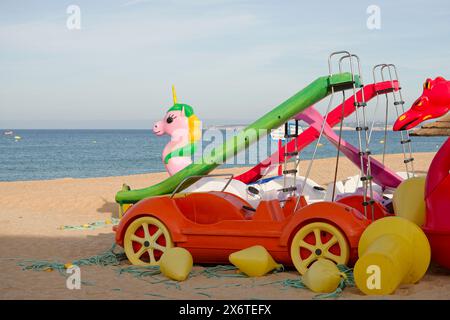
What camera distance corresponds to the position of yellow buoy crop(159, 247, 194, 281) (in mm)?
5395

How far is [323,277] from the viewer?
486cm

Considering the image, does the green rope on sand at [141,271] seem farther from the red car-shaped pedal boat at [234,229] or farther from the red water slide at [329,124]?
the red water slide at [329,124]

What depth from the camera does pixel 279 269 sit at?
18.8 ft

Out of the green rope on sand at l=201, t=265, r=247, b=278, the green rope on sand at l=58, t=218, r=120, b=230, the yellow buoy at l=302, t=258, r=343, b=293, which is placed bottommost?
the green rope on sand at l=201, t=265, r=247, b=278

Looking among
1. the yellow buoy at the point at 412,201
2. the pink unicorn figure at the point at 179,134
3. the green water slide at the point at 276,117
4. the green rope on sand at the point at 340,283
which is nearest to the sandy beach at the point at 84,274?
the green rope on sand at the point at 340,283

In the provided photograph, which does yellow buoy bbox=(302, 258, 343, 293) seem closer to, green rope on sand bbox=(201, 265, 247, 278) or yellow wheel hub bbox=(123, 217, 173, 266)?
green rope on sand bbox=(201, 265, 247, 278)

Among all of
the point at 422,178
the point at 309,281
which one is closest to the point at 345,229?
the point at 309,281

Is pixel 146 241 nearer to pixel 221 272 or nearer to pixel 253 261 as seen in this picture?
pixel 221 272

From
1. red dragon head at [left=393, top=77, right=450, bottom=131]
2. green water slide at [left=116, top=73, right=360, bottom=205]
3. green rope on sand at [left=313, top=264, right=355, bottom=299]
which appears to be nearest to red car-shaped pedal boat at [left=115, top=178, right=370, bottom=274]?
green rope on sand at [left=313, top=264, right=355, bottom=299]

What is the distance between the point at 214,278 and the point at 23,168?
33.2 m

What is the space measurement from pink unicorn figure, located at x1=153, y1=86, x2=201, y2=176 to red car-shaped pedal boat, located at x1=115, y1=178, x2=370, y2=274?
316cm

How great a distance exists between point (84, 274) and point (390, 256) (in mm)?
2659

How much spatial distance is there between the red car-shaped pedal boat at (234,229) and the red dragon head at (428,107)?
942 mm
